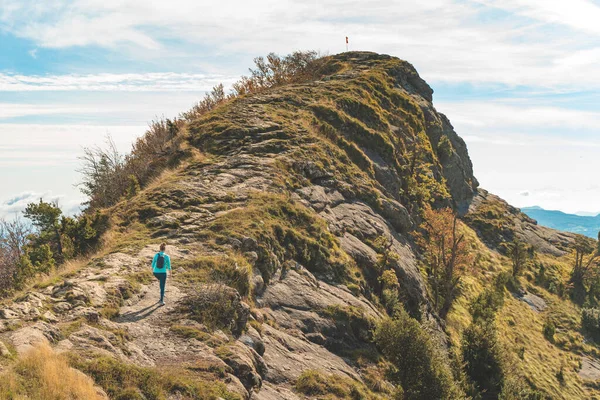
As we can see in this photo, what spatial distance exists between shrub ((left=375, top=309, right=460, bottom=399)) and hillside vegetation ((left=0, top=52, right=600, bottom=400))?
83 mm

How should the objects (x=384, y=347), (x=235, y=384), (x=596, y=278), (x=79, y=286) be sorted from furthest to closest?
(x=596, y=278) < (x=384, y=347) < (x=79, y=286) < (x=235, y=384)

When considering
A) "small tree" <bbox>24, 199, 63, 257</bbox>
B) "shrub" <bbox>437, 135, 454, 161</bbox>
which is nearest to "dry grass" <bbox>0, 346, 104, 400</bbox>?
"small tree" <bbox>24, 199, 63, 257</bbox>

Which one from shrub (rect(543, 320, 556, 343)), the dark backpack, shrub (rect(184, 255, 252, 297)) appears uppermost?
the dark backpack

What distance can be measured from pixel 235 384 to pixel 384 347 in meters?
13.6

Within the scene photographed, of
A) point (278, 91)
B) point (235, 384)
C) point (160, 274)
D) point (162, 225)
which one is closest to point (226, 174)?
point (162, 225)

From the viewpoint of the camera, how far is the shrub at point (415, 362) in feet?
77.5

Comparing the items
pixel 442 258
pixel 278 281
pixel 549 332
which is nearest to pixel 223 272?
pixel 278 281

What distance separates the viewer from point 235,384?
46.9ft

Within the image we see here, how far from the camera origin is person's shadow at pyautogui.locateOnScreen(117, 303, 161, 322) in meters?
16.4

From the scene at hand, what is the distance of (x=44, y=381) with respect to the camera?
10344 mm

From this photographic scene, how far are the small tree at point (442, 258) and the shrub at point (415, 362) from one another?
929 inches

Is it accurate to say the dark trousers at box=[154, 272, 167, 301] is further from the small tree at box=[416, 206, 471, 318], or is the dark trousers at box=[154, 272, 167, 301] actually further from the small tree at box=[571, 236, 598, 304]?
the small tree at box=[571, 236, 598, 304]

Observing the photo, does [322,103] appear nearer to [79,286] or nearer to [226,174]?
[226,174]

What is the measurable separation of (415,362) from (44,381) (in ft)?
64.2
